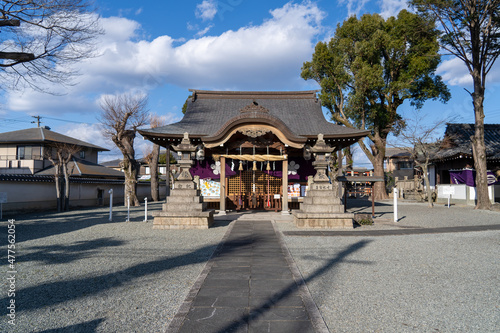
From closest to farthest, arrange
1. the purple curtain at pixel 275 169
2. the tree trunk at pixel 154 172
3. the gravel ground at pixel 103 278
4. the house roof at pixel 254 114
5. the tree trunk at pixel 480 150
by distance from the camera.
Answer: the gravel ground at pixel 103 278 < the house roof at pixel 254 114 < the purple curtain at pixel 275 169 < the tree trunk at pixel 480 150 < the tree trunk at pixel 154 172

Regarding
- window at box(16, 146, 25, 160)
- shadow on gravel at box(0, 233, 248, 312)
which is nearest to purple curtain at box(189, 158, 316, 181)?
shadow on gravel at box(0, 233, 248, 312)

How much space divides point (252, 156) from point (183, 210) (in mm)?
4092

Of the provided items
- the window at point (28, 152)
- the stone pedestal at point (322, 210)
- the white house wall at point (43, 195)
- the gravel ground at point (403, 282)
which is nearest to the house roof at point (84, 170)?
the window at point (28, 152)

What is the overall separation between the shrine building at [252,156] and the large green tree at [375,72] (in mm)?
6309

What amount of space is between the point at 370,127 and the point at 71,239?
21.9 m

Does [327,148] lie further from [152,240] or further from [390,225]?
[152,240]

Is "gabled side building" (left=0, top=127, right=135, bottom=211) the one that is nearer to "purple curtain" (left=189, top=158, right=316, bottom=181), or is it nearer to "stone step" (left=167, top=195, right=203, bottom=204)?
"purple curtain" (left=189, top=158, right=316, bottom=181)

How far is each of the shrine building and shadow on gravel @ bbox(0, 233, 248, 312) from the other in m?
4.19

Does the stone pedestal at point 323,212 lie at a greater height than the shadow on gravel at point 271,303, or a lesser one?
greater

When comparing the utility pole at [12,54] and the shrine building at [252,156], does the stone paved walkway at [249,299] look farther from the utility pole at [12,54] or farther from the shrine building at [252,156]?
the utility pole at [12,54]

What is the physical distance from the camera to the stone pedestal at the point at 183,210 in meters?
9.55

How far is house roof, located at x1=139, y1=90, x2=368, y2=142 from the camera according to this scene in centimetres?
1250

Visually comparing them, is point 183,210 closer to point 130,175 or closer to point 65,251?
point 65,251


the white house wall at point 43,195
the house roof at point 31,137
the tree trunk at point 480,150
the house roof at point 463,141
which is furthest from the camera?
the house roof at point 31,137
